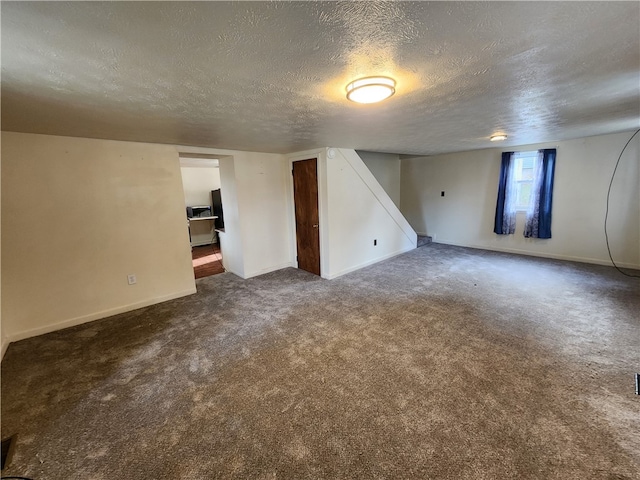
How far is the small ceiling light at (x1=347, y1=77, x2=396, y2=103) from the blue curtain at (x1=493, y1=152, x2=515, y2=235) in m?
4.77

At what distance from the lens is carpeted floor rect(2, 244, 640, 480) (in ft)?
4.72

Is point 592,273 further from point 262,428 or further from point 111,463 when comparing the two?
point 111,463

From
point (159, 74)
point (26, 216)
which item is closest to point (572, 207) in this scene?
point (159, 74)

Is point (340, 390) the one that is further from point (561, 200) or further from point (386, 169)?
point (386, 169)

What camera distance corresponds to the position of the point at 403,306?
324 centimetres

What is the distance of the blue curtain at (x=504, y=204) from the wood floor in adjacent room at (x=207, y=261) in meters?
5.69

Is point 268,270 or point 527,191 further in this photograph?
point 527,191

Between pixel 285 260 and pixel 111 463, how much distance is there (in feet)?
12.2

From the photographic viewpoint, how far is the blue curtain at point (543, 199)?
15.5 feet

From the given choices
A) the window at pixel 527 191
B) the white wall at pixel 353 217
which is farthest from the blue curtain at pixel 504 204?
the white wall at pixel 353 217

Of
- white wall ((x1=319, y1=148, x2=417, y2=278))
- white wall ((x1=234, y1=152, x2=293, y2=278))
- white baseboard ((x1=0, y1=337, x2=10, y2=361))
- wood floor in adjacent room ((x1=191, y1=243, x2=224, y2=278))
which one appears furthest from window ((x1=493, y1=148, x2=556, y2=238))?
white baseboard ((x1=0, y1=337, x2=10, y2=361))

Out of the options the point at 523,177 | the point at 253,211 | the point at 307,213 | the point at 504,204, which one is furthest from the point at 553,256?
the point at 253,211

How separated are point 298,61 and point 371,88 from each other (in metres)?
0.49

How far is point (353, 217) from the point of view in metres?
4.58
